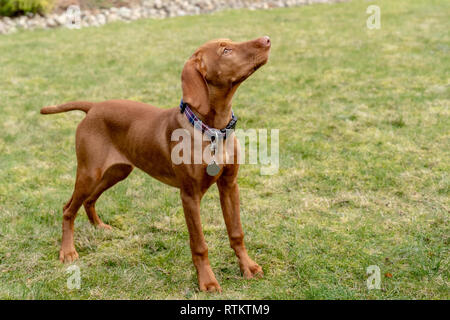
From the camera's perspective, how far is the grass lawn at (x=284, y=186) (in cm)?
359

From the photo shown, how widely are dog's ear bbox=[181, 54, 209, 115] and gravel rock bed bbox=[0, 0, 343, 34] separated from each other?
1140cm

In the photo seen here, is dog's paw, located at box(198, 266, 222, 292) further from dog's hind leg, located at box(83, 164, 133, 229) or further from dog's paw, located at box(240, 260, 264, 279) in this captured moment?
dog's hind leg, located at box(83, 164, 133, 229)

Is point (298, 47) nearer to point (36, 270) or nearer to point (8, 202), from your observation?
point (8, 202)

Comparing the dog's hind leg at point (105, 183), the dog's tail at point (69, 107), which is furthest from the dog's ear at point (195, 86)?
the dog's tail at point (69, 107)

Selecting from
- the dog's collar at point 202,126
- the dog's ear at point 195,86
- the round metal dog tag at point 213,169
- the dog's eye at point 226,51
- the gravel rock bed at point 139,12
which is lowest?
the round metal dog tag at point 213,169

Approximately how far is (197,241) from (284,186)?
6.31 ft

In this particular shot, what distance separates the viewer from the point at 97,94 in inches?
333

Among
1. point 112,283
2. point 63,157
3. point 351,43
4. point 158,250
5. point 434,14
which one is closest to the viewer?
point 112,283

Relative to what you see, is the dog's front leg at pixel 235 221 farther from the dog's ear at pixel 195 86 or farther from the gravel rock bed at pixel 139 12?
the gravel rock bed at pixel 139 12

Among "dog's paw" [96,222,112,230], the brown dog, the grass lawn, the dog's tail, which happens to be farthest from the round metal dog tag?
"dog's paw" [96,222,112,230]

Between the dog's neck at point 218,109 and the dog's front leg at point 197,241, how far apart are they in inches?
19.7

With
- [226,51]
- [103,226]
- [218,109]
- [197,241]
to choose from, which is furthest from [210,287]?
[226,51]

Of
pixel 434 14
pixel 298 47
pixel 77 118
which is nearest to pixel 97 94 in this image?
pixel 77 118

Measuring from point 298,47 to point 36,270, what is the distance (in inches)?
325
